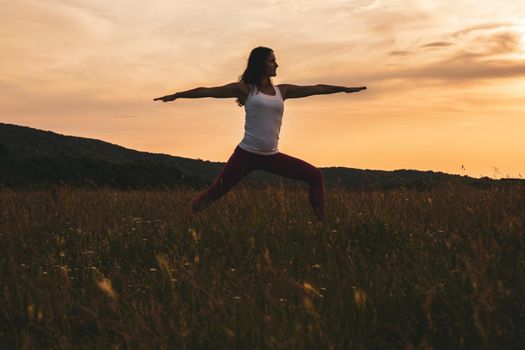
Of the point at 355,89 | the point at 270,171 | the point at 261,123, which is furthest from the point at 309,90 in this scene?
the point at 270,171

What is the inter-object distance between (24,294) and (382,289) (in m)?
2.26

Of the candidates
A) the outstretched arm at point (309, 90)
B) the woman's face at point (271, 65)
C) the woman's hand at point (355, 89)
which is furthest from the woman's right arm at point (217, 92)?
the woman's hand at point (355, 89)

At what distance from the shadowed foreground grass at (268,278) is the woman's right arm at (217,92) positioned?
1247mm

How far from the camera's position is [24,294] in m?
3.87

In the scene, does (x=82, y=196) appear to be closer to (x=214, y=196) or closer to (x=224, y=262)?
(x=214, y=196)

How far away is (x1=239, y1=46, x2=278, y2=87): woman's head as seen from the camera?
6488 millimetres

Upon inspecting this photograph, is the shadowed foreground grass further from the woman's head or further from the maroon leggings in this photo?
the woman's head

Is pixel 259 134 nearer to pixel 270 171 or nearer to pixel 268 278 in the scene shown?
pixel 270 171

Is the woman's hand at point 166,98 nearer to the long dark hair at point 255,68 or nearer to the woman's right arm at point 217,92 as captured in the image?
the woman's right arm at point 217,92

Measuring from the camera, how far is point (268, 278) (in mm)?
3838

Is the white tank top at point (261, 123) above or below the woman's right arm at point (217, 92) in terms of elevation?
below

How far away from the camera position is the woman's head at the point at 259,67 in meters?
6.49

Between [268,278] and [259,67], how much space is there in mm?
3225

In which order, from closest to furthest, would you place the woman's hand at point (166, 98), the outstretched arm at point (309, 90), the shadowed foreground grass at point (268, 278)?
the shadowed foreground grass at point (268, 278) → the woman's hand at point (166, 98) → the outstretched arm at point (309, 90)
